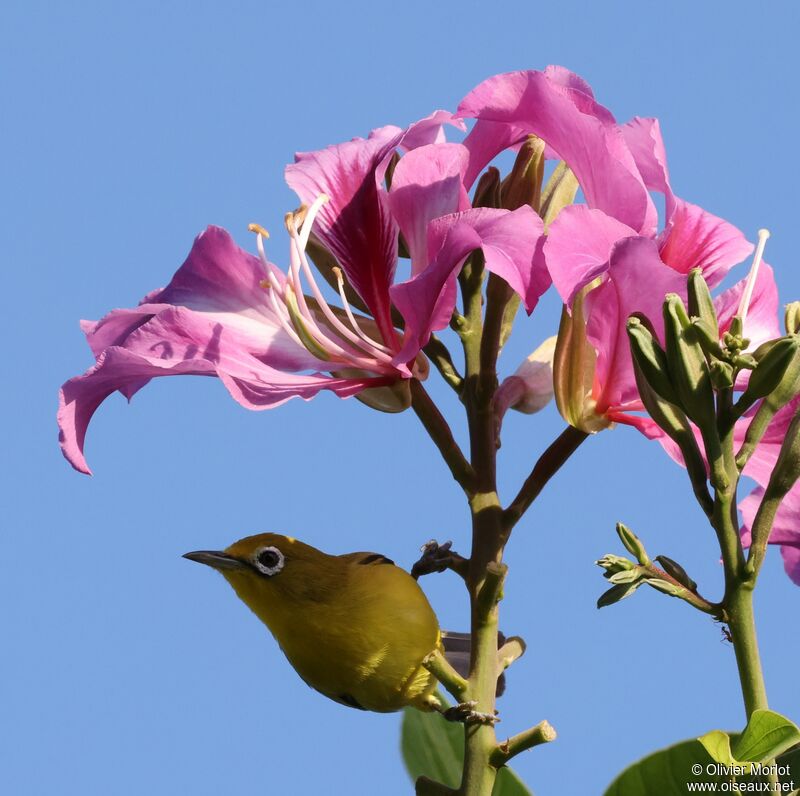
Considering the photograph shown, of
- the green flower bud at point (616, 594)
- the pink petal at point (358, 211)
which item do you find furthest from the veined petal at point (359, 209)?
the green flower bud at point (616, 594)

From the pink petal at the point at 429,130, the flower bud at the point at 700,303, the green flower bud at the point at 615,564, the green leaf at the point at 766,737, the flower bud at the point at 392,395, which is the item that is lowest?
the green leaf at the point at 766,737

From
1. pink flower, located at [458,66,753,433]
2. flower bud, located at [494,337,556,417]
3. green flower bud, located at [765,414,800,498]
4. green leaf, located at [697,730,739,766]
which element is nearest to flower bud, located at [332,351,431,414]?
flower bud, located at [494,337,556,417]

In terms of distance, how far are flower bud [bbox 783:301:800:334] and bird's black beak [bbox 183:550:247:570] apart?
2.83 ft

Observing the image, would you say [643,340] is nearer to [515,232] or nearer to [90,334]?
[515,232]

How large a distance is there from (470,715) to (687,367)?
55cm

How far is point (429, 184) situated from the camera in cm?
186

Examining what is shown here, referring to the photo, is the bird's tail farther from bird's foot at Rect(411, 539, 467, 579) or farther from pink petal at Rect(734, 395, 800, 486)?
pink petal at Rect(734, 395, 800, 486)

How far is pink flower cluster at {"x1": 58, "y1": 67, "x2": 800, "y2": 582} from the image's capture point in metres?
1.68

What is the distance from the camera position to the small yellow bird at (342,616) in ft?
6.17

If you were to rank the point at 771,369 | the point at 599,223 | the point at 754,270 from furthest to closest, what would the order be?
the point at 754,270
the point at 599,223
the point at 771,369

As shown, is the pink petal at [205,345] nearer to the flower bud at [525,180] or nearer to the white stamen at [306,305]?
the white stamen at [306,305]

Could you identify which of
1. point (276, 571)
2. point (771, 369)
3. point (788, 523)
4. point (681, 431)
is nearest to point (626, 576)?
point (681, 431)

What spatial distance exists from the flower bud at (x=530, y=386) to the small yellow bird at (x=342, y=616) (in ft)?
1.02

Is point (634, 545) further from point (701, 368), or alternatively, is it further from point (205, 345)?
point (205, 345)
